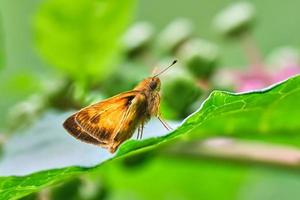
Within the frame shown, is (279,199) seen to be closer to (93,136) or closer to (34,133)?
(34,133)

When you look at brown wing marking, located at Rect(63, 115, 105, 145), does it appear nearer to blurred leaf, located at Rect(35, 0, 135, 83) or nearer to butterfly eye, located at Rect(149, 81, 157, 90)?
butterfly eye, located at Rect(149, 81, 157, 90)

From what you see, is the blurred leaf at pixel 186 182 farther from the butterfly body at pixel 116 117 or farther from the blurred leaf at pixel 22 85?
the butterfly body at pixel 116 117

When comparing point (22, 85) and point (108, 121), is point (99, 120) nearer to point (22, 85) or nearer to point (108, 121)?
point (108, 121)

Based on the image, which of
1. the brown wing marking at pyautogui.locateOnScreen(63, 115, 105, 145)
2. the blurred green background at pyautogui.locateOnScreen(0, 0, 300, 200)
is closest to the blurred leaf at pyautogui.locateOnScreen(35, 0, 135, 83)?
the blurred green background at pyautogui.locateOnScreen(0, 0, 300, 200)

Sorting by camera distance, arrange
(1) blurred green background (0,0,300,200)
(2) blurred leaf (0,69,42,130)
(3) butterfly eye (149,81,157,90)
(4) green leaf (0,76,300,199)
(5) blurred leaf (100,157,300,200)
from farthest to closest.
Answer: (5) blurred leaf (100,157,300,200) → (2) blurred leaf (0,69,42,130) → (1) blurred green background (0,0,300,200) → (3) butterfly eye (149,81,157,90) → (4) green leaf (0,76,300,199)

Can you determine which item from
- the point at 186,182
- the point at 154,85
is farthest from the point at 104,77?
the point at 186,182

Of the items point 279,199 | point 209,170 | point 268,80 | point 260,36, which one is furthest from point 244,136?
point 260,36

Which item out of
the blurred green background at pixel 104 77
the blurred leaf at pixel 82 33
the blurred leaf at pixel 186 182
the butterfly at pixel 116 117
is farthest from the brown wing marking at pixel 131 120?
the blurred leaf at pixel 186 182
